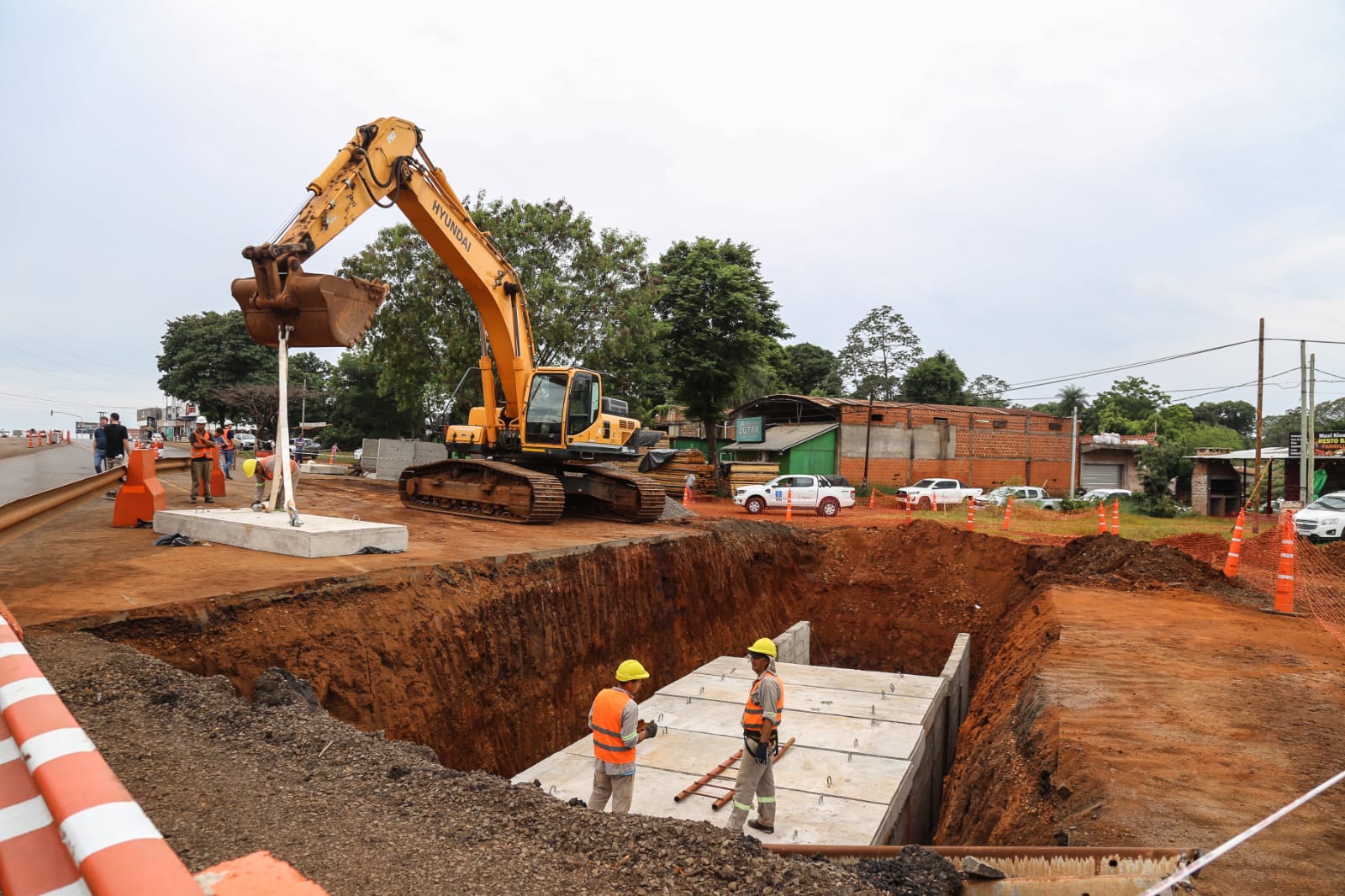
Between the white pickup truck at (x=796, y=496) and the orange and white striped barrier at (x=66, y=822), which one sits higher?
the orange and white striped barrier at (x=66, y=822)

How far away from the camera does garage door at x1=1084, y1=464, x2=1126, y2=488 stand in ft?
135

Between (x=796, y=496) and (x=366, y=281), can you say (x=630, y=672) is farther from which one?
(x=796, y=496)

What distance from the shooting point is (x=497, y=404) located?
52.2 ft

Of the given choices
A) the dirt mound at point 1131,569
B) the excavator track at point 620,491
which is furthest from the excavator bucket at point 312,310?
the dirt mound at point 1131,569

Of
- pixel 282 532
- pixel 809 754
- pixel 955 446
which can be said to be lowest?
pixel 809 754

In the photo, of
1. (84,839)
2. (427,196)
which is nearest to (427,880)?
(84,839)

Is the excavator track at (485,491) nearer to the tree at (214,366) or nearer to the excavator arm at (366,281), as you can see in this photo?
the excavator arm at (366,281)

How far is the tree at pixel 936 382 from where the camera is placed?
174ft

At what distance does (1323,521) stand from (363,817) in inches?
847

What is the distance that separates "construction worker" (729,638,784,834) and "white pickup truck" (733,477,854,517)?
62.6ft

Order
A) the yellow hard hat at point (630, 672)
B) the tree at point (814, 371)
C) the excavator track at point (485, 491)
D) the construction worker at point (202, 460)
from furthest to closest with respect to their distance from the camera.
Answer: the tree at point (814, 371), the excavator track at point (485, 491), the construction worker at point (202, 460), the yellow hard hat at point (630, 672)

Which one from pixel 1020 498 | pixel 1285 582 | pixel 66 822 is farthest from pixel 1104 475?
pixel 66 822

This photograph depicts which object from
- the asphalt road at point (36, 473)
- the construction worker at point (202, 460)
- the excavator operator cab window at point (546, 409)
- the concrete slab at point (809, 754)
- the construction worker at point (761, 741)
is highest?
the excavator operator cab window at point (546, 409)

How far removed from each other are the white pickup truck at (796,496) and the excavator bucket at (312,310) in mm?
17581
